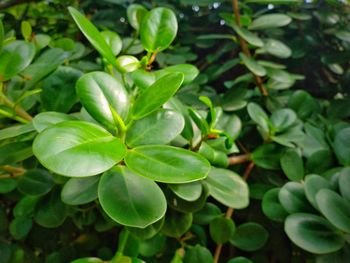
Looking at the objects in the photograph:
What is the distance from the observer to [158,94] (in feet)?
1.33

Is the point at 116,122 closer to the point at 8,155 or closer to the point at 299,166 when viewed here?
the point at 8,155

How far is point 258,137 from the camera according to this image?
0.76 m

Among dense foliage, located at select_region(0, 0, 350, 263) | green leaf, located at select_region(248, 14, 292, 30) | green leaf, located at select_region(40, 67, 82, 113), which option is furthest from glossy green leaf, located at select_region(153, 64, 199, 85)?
green leaf, located at select_region(248, 14, 292, 30)

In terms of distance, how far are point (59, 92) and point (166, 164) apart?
0.86ft

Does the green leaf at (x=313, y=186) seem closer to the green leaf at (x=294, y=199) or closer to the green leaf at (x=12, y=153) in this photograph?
the green leaf at (x=294, y=199)

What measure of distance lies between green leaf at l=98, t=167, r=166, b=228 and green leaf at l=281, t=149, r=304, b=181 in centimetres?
32

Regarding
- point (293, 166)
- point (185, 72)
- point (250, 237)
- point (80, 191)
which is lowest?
point (250, 237)

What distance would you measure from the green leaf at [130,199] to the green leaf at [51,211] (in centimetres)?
23

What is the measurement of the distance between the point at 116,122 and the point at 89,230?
41 centimetres

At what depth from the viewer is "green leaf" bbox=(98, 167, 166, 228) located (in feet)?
1.22

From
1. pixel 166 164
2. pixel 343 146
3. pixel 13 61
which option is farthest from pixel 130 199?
pixel 343 146

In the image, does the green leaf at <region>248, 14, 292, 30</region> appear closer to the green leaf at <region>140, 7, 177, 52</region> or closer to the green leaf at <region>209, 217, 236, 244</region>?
the green leaf at <region>140, 7, 177, 52</region>

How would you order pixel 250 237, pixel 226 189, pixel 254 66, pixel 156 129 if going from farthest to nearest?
pixel 254 66 → pixel 250 237 → pixel 226 189 → pixel 156 129

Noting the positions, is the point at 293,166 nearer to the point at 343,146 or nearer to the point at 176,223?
the point at 343,146
